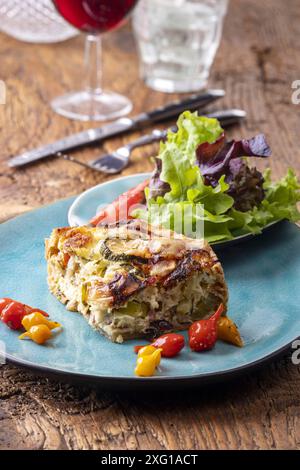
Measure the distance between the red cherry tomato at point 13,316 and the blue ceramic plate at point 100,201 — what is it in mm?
747

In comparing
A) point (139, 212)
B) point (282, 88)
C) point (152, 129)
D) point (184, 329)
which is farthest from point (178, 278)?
point (282, 88)

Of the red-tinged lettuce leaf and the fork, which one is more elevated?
the red-tinged lettuce leaf

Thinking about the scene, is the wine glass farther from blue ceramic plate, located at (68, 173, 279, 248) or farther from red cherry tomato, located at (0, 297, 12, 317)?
red cherry tomato, located at (0, 297, 12, 317)

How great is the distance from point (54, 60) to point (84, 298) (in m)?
3.75

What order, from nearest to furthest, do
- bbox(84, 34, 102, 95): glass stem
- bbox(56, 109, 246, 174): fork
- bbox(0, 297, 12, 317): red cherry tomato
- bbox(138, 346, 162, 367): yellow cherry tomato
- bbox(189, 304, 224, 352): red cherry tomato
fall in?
bbox(138, 346, 162, 367): yellow cherry tomato, bbox(189, 304, 224, 352): red cherry tomato, bbox(0, 297, 12, 317): red cherry tomato, bbox(56, 109, 246, 174): fork, bbox(84, 34, 102, 95): glass stem

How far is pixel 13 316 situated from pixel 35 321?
0.09 m

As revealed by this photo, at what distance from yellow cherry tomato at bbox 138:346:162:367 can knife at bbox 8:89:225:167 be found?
2.20 metres

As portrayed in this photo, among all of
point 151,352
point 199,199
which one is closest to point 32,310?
point 151,352

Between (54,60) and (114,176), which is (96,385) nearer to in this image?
(114,176)

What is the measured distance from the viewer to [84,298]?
2.97 m

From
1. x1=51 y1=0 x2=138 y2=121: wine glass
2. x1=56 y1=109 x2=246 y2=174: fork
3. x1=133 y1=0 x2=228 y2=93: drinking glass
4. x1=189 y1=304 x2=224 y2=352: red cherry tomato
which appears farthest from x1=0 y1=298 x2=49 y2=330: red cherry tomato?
x1=133 y1=0 x2=228 y2=93: drinking glass

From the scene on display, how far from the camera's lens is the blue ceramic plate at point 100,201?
3609mm

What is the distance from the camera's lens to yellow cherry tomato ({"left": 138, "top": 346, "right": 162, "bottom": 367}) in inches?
106

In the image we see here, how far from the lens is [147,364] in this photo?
2666 millimetres
